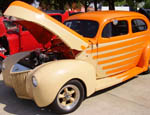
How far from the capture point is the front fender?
341 cm

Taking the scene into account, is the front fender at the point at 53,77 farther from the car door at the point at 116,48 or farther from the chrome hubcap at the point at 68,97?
the car door at the point at 116,48

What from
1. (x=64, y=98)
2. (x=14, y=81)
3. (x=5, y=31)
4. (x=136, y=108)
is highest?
(x=5, y=31)

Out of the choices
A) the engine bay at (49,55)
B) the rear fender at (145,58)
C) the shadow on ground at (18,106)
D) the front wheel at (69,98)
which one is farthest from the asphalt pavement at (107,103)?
the engine bay at (49,55)

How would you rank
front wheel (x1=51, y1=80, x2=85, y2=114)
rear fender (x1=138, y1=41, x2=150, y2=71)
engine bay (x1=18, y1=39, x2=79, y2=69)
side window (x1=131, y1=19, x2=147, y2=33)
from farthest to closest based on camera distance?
rear fender (x1=138, y1=41, x2=150, y2=71)
side window (x1=131, y1=19, x2=147, y2=33)
engine bay (x1=18, y1=39, x2=79, y2=69)
front wheel (x1=51, y1=80, x2=85, y2=114)

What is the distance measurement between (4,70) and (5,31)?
10.2 ft

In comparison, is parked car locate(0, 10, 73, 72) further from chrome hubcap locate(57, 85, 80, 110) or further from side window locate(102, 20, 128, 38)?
chrome hubcap locate(57, 85, 80, 110)

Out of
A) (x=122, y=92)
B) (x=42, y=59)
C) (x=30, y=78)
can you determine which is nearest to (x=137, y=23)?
(x=122, y=92)

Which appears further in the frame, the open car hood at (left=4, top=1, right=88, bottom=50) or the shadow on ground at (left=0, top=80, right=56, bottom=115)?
the shadow on ground at (left=0, top=80, right=56, bottom=115)

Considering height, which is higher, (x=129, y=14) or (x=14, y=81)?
(x=129, y=14)

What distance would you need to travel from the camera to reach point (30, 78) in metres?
3.56

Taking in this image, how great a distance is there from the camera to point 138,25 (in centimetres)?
532

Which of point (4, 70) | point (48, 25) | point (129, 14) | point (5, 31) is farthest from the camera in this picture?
point (5, 31)

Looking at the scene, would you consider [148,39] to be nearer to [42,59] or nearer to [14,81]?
[42,59]

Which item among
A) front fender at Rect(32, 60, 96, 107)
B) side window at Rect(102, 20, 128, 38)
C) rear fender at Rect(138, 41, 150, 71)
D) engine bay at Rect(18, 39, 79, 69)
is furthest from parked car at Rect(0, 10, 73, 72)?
front fender at Rect(32, 60, 96, 107)
